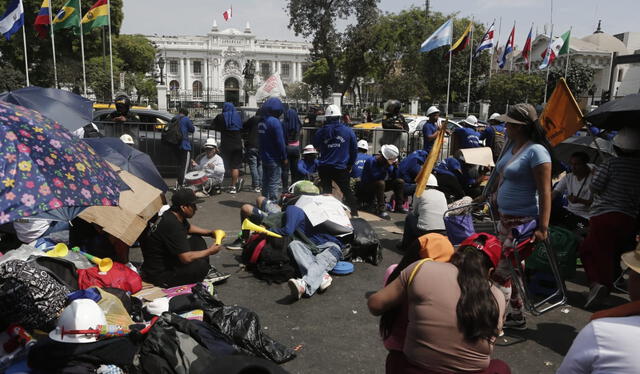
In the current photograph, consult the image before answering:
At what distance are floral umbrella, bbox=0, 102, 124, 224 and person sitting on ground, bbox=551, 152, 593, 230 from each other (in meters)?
5.30

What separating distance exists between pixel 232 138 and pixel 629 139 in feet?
23.5

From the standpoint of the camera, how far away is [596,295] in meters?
4.62

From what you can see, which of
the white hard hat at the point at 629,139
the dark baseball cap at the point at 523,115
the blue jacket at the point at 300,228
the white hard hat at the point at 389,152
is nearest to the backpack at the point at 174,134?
the white hard hat at the point at 389,152

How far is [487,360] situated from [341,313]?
2.33m

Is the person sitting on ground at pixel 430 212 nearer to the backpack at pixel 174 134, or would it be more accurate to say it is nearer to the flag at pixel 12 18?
the backpack at pixel 174 134

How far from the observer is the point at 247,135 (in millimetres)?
10195

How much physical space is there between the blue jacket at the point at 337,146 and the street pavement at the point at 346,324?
1.91 meters

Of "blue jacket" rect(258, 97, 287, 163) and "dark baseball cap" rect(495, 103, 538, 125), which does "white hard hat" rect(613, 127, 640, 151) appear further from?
"blue jacket" rect(258, 97, 287, 163)

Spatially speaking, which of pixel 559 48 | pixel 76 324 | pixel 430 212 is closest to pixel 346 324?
pixel 430 212

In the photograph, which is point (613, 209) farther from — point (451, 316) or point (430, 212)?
point (451, 316)

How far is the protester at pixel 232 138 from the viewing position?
9.71 metres

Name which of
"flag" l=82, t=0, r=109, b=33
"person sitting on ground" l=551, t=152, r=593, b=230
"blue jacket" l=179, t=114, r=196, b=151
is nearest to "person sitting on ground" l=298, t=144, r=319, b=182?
"blue jacket" l=179, t=114, r=196, b=151

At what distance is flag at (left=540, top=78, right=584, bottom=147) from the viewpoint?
4852 mm

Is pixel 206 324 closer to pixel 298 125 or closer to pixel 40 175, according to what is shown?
pixel 40 175
